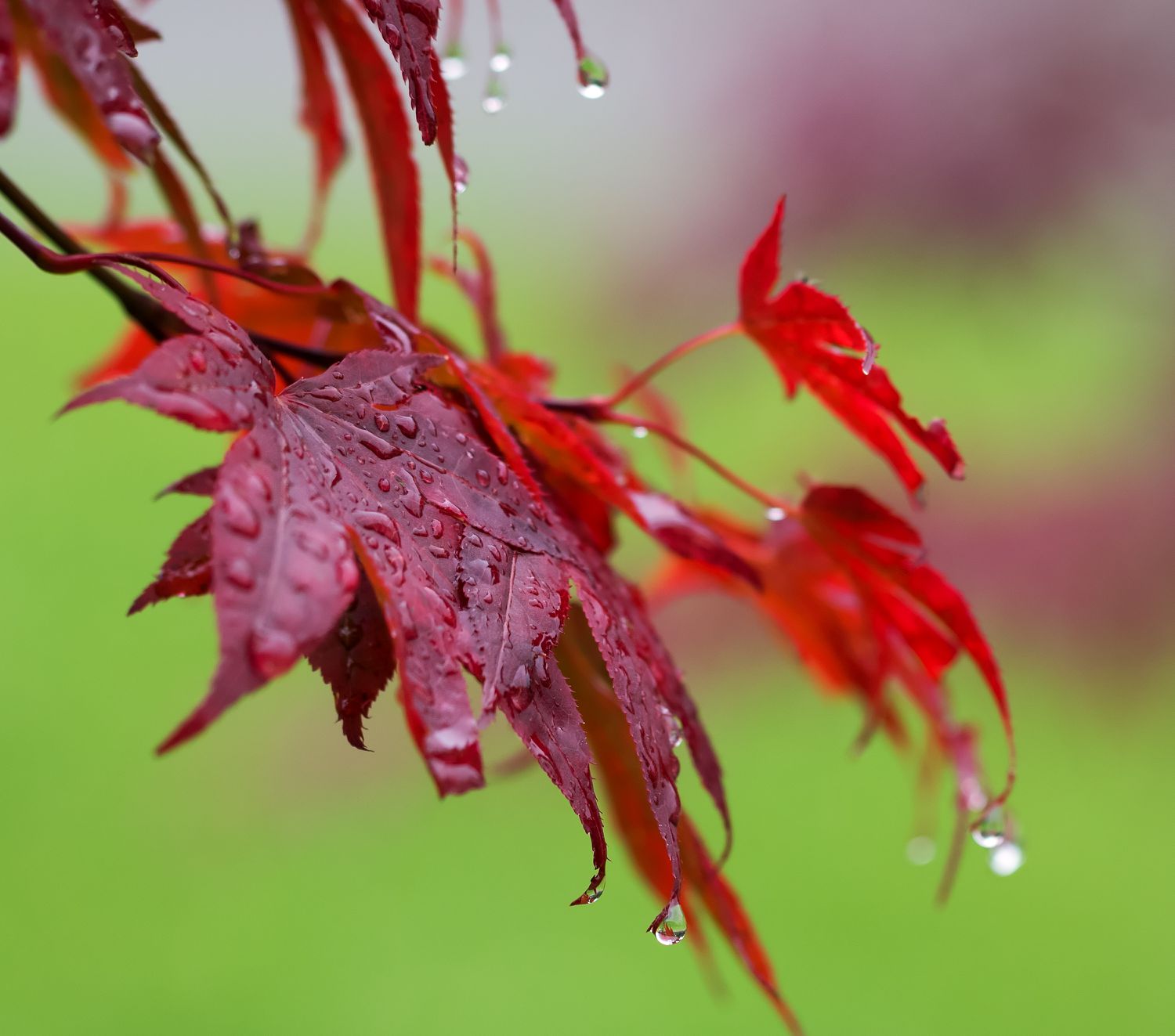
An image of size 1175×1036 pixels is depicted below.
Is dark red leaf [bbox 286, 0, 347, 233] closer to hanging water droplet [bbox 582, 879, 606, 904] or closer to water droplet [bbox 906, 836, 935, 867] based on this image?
hanging water droplet [bbox 582, 879, 606, 904]

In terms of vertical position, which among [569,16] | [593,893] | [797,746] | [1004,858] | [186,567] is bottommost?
[797,746]

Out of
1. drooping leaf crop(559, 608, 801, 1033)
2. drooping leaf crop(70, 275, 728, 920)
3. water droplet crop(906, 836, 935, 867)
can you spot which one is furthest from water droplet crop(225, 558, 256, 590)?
water droplet crop(906, 836, 935, 867)

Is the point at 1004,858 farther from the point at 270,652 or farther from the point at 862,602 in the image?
the point at 270,652

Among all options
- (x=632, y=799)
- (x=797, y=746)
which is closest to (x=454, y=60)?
(x=632, y=799)

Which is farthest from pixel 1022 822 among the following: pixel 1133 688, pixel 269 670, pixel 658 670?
pixel 269 670

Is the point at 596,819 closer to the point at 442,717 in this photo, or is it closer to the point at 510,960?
the point at 442,717

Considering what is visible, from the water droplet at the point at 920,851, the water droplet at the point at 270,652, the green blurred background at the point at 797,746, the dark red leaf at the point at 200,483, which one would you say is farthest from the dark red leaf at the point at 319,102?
the green blurred background at the point at 797,746
